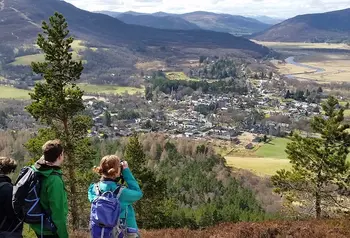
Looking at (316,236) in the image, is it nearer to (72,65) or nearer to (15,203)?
(15,203)

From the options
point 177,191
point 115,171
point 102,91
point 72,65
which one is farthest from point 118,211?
point 102,91

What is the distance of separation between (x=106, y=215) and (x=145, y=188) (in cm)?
1697

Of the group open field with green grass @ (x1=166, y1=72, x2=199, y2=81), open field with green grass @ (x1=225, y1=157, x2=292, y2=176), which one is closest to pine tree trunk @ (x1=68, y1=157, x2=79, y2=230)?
open field with green grass @ (x1=225, y1=157, x2=292, y2=176)

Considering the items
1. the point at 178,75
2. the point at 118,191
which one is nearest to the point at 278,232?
the point at 118,191

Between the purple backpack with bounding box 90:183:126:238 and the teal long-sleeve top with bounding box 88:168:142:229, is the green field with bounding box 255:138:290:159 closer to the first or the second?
the teal long-sleeve top with bounding box 88:168:142:229

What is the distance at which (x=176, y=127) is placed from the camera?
335 ft

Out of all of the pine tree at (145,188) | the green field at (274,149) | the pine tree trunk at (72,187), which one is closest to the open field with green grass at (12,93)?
the green field at (274,149)

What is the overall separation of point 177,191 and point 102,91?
9812 cm

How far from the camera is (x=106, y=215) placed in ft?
17.4

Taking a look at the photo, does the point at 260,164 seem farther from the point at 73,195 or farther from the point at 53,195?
the point at 53,195

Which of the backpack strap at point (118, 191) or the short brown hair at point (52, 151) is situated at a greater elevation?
the short brown hair at point (52, 151)

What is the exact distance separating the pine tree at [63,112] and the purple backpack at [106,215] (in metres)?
9.50

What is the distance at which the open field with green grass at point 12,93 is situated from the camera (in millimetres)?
123250

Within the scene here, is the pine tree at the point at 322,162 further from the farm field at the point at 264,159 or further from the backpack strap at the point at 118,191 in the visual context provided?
the farm field at the point at 264,159
